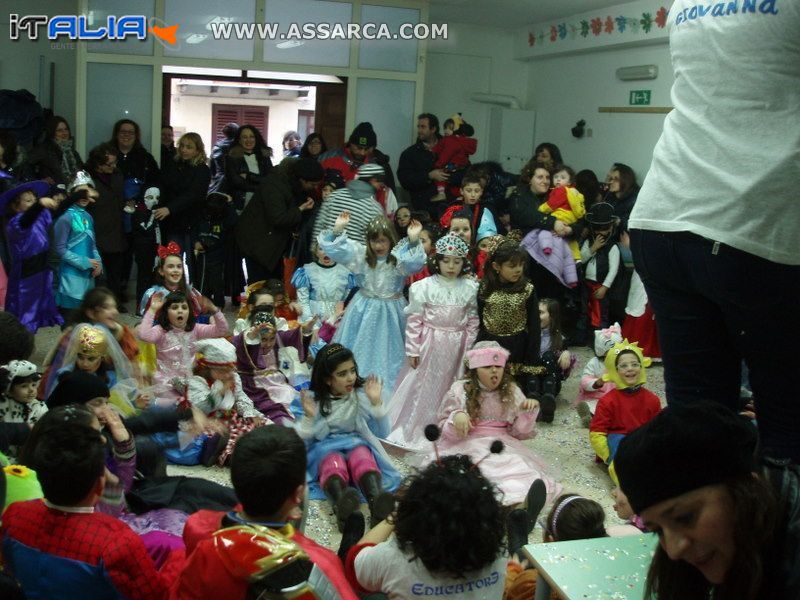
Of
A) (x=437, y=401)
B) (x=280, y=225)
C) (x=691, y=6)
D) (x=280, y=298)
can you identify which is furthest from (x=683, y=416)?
(x=280, y=225)

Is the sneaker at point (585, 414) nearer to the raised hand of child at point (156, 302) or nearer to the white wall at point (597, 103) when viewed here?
the raised hand of child at point (156, 302)

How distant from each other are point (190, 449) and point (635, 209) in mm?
3071

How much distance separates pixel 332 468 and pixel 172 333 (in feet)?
4.57

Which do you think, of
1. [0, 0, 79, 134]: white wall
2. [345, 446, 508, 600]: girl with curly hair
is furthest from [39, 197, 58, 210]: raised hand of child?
[345, 446, 508, 600]: girl with curly hair

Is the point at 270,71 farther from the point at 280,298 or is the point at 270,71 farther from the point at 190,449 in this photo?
the point at 190,449

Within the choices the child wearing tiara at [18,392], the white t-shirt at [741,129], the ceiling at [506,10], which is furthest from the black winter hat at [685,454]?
the ceiling at [506,10]

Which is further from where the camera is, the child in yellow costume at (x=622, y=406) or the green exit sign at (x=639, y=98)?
the green exit sign at (x=639, y=98)

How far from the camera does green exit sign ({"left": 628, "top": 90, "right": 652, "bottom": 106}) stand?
7848 millimetres

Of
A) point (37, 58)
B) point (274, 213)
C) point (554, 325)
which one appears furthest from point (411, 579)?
point (37, 58)

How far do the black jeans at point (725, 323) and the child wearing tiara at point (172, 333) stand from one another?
3.41 meters

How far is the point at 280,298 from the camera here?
5715 millimetres

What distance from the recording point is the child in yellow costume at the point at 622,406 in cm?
432

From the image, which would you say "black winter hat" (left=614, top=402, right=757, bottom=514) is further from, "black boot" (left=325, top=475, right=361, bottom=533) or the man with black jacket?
the man with black jacket

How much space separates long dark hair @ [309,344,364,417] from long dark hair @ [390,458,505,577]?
1.73 metres
